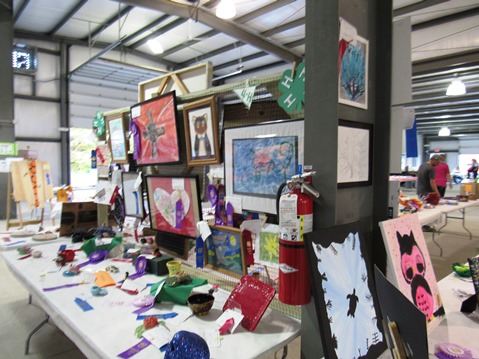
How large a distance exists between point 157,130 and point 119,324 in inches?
45.2

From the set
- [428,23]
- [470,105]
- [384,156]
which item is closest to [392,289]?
[384,156]

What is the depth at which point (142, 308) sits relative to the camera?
1264 mm

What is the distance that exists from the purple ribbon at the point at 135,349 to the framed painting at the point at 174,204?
2.38 ft

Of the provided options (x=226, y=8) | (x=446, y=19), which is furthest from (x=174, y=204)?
(x=446, y=19)

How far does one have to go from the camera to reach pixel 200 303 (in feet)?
3.96

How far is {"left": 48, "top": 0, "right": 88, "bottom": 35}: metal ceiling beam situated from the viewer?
5866mm

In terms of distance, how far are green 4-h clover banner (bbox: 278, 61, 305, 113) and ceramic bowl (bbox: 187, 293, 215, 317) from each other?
0.82 m

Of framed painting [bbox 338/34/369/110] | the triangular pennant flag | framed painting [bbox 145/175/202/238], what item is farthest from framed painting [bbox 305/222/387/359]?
framed painting [bbox 145/175/202/238]

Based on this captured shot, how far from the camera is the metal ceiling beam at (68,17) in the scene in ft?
19.2

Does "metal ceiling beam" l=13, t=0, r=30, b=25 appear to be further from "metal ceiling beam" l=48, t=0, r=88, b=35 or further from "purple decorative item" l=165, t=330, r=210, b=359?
"purple decorative item" l=165, t=330, r=210, b=359

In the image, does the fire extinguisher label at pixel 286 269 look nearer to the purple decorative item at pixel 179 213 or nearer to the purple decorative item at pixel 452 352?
the purple decorative item at pixel 452 352

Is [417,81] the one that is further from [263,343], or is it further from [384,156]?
[263,343]

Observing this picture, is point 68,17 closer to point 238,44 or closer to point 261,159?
point 238,44

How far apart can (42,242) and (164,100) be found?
132cm
